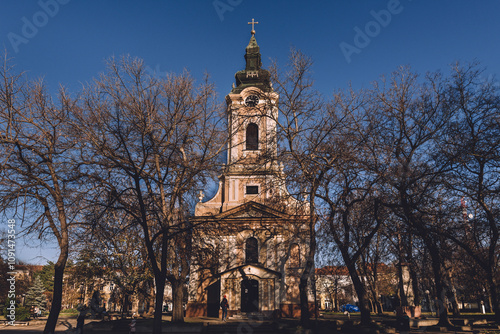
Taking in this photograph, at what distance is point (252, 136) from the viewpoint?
122 feet

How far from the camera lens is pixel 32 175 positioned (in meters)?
14.9

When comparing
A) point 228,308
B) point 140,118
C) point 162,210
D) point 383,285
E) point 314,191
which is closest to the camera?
point 140,118

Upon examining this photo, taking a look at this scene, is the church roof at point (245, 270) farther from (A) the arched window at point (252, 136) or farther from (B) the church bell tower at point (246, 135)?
(A) the arched window at point (252, 136)

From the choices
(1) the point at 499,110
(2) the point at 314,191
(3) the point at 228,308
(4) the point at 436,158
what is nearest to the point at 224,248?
(3) the point at 228,308

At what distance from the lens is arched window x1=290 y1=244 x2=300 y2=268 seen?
32.6m

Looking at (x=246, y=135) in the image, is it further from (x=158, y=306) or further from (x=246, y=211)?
(x=158, y=306)

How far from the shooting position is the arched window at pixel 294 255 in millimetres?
32625

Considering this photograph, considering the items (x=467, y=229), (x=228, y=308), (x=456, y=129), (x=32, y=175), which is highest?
(x=456, y=129)

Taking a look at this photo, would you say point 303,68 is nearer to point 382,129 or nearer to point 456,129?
point 382,129

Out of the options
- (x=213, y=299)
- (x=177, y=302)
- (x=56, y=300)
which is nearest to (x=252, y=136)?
A: (x=213, y=299)

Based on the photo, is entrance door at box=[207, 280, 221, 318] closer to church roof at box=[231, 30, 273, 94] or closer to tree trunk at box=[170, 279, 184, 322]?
tree trunk at box=[170, 279, 184, 322]

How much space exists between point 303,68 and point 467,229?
35.2 ft

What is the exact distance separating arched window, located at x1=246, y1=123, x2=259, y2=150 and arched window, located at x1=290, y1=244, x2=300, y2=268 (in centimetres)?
994

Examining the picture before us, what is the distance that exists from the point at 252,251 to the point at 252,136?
1108cm
